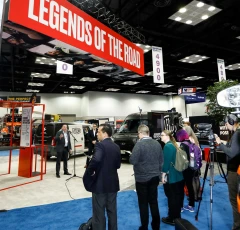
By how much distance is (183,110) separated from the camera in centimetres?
2427

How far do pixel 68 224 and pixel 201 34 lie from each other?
892cm

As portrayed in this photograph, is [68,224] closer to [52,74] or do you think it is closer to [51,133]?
[51,133]

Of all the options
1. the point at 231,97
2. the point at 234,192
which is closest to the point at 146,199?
the point at 234,192

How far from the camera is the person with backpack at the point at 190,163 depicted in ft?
12.0

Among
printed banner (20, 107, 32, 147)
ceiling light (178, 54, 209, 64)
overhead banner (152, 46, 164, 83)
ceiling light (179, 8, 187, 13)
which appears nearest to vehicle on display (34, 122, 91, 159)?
printed banner (20, 107, 32, 147)

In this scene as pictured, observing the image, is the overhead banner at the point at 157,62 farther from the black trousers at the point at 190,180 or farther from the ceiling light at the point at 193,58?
the black trousers at the point at 190,180

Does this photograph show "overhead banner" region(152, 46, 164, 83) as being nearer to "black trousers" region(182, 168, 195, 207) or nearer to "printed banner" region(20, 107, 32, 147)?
"printed banner" region(20, 107, 32, 147)

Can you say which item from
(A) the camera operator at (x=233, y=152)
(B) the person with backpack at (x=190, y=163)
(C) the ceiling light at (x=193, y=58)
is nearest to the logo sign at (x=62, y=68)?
(B) the person with backpack at (x=190, y=163)

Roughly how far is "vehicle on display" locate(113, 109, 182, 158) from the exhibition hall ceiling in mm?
2036

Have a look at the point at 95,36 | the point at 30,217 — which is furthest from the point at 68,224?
the point at 95,36

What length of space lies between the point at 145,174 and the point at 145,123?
621 centimetres

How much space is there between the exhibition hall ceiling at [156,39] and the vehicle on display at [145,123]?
2036mm

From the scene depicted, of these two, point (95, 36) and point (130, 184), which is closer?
point (95, 36)

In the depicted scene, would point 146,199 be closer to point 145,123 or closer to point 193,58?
point 145,123
